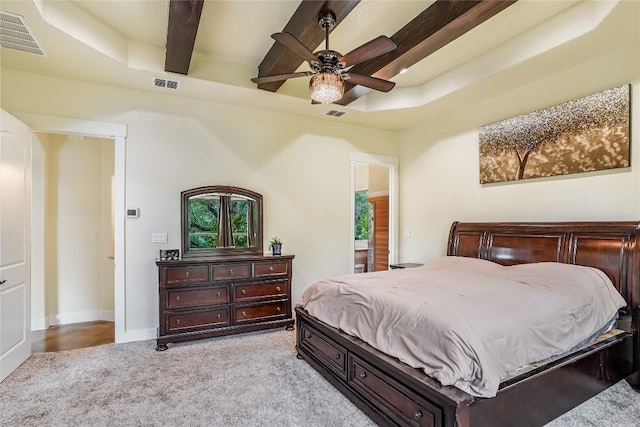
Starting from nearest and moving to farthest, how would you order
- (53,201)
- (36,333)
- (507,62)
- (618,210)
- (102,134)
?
(618,210) → (507,62) → (102,134) → (36,333) → (53,201)

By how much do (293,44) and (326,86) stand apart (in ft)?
1.37

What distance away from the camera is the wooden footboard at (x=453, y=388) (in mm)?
1857

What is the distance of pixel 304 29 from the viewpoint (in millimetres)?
2793

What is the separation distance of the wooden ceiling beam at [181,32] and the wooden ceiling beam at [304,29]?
76cm

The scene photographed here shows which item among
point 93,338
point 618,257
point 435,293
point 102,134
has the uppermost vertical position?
point 102,134

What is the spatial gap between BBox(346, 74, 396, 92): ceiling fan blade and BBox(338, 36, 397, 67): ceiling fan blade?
233 mm

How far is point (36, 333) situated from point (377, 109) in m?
5.37

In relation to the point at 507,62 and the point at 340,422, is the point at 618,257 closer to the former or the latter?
the point at 507,62

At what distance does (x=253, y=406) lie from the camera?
254cm

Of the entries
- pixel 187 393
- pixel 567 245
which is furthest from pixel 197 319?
pixel 567 245

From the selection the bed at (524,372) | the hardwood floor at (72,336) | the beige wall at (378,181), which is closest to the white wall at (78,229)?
the hardwood floor at (72,336)

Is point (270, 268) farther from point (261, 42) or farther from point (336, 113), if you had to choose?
point (261, 42)

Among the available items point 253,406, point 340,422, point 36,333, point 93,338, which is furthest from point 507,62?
point 36,333

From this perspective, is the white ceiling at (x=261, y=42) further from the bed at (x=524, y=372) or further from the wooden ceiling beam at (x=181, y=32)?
the bed at (x=524, y=372)
